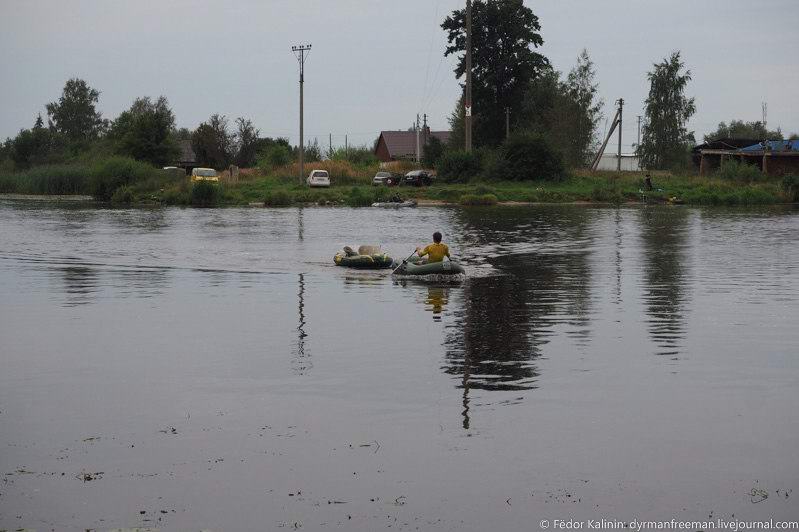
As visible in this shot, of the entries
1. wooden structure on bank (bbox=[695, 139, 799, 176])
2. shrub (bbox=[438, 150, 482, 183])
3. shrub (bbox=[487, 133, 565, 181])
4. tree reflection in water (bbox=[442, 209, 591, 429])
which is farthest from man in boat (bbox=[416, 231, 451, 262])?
wooden structure on bank (bbox=[695, 139, 799, 176])

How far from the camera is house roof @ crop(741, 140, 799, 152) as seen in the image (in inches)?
3031

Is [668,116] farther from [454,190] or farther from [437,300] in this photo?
[437,300]

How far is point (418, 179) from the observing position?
74.2 metres

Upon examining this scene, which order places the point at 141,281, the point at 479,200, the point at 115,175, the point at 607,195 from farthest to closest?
the point at 115,175 < the point at 607,195 < the point at 479,200 < the point at 141,281

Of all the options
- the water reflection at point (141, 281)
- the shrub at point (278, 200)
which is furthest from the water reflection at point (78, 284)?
the shrub at point (278, 200)

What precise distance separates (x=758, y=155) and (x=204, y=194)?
41.8 m

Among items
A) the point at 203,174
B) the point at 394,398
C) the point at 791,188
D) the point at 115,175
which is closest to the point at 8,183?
the point at 115,175

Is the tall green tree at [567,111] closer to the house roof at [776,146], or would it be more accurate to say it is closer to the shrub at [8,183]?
the house roof at [776,146]

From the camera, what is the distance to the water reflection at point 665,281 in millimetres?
17438

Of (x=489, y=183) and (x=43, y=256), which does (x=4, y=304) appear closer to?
(x=43, y=256)

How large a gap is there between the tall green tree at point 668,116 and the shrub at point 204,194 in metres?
46.1

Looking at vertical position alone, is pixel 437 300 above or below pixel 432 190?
below

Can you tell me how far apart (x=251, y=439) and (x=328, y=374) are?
3.39 meters

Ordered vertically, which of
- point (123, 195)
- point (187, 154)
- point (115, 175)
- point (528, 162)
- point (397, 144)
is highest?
point (397, 144)
